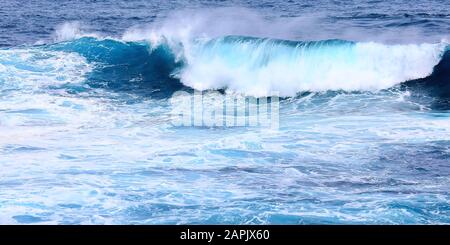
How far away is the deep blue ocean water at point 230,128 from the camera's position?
9820 mm

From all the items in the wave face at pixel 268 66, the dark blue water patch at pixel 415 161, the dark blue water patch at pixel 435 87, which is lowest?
the dark blue water patch at pixel 415 161

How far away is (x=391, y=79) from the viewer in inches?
758

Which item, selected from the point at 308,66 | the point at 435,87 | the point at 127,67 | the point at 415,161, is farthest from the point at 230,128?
the point at 127,67

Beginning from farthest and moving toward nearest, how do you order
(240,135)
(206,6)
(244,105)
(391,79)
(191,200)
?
(206,6) < (391,79) < (244,105) < (240,135) < (191,200)

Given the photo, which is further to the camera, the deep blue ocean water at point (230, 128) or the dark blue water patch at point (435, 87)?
the dark blue water patch at point (435, 87)

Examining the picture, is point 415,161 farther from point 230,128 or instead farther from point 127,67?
point 127,67

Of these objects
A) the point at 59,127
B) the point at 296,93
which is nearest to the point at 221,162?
the point at 59,127

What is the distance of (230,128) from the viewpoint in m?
14.9

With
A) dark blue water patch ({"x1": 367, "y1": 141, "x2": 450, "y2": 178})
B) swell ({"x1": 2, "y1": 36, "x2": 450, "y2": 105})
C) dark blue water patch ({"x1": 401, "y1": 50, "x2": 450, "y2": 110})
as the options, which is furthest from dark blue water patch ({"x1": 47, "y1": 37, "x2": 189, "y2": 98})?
dark blue water patch ({"x1": 367, "y1": 141, "x2": 450, "y2": 178})

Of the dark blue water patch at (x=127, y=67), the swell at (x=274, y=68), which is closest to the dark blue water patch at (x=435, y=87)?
the swell at (x=274, y=68)

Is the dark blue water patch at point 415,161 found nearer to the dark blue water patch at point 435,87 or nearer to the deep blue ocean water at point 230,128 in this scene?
the deep blue ocean water at point 230,128

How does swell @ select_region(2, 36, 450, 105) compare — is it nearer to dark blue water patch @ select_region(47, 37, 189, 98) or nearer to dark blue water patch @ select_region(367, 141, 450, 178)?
dark blue water patch @ select_region(47, 37, 189, 98)
